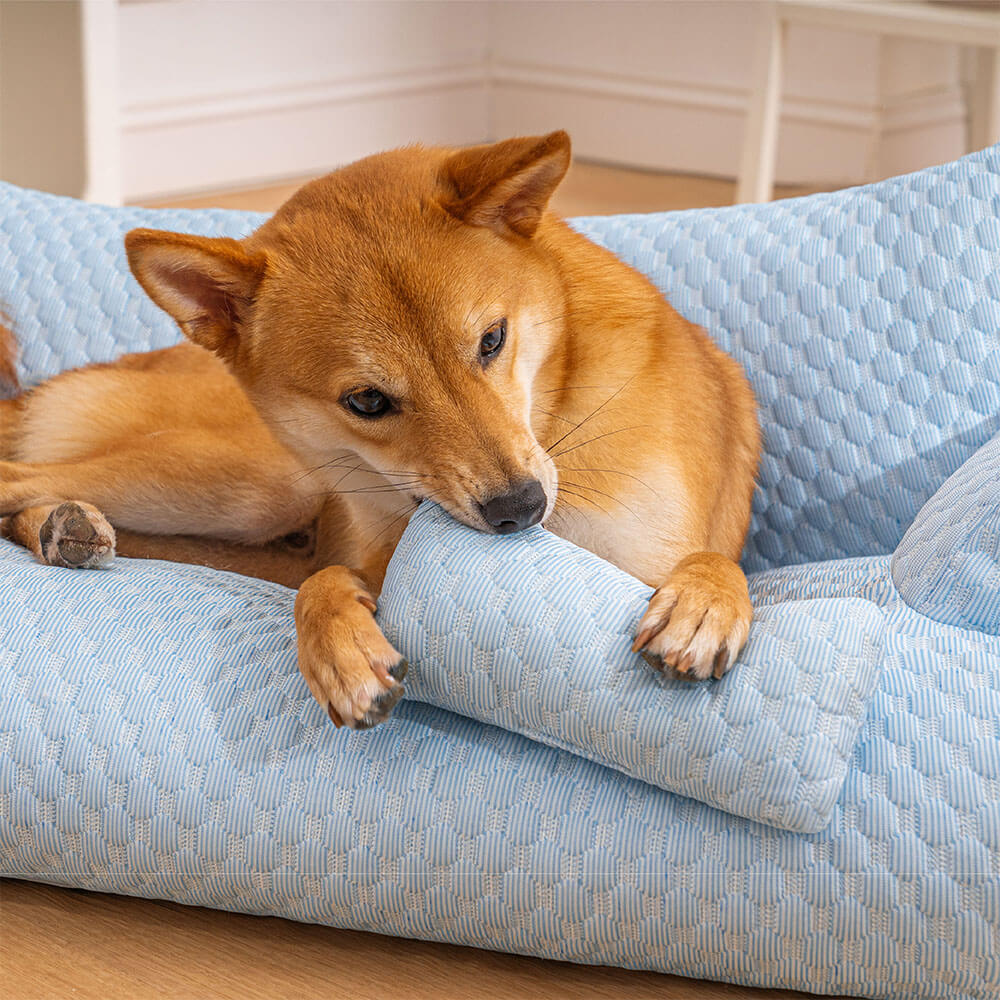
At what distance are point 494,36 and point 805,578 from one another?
3.74 m

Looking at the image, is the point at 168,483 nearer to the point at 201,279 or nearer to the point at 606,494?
the point at 201,279

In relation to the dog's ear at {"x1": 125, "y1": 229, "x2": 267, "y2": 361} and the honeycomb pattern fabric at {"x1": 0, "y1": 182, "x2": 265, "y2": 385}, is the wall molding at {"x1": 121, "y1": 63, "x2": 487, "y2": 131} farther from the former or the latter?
the dog's ear at {"x1": 125, "y1": 229, "x2": 267, "y2": 361}

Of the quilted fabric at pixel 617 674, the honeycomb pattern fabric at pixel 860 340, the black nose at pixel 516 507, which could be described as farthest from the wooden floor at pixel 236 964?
the honeycomb pattern fabric at pixel 860 340

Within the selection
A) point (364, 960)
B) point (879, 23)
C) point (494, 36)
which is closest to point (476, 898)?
point (364, 960)

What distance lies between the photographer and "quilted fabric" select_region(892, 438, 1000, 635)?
1257 mm

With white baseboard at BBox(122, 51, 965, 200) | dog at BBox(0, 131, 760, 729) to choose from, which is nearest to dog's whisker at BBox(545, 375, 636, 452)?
dog at BBox(0, 131, 760, 729)

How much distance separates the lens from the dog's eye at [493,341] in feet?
4.28

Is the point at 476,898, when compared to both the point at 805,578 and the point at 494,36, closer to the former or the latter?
the point at 805,578

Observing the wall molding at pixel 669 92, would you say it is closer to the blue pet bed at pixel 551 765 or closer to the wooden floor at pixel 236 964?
the blue pet bed at pixel 551 765

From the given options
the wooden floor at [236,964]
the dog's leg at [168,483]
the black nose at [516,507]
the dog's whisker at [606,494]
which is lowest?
the wooden floor at [236,964]

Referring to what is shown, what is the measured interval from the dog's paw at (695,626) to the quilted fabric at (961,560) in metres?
0.21

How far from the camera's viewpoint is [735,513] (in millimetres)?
1607

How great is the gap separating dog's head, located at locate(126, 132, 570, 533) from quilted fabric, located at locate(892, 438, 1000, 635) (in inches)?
16.1

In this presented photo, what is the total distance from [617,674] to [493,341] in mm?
388
